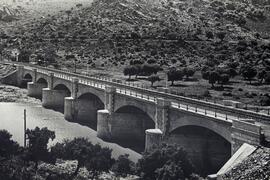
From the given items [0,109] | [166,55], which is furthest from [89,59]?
[0,109]

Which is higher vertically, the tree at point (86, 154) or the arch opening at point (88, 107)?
the arch opening at point (88, 107)

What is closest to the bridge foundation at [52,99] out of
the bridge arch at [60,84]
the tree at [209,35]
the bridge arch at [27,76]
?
the bridge arch at [60,84]

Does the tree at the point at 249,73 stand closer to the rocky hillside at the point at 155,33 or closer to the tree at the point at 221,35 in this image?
the rocky hillside at the point at 155,33

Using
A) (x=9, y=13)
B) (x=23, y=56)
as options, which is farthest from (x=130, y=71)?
(x=9, y=13)

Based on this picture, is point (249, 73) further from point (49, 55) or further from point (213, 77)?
point (49, 55)

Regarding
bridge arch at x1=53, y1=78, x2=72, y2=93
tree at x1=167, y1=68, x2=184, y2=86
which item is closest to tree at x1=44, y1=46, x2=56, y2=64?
bridge arch at x1=53, y1=78, x2=72, y2=93

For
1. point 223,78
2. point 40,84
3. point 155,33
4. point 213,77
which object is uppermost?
point 155,33

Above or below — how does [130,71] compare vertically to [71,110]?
above

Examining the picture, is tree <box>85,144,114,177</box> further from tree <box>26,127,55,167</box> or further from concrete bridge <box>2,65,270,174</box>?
concrete bridge <box>2,65,270,174</box>
